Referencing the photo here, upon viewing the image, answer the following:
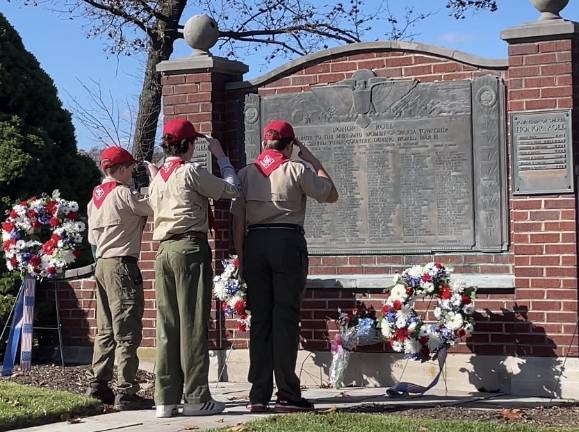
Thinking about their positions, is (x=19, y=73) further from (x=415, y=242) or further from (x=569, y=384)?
(x=569, y=384)

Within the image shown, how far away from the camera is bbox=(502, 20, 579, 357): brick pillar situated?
8.35 metres

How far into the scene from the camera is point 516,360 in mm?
8500

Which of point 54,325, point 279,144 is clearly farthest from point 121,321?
point 54,325

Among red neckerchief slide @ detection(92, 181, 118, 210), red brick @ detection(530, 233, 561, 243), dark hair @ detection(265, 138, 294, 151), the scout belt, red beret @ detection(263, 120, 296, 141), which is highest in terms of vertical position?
red beret @ detection(263, 120, 296, 141)

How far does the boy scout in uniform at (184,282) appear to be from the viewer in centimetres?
755

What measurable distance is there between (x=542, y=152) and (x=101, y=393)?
3.87 m

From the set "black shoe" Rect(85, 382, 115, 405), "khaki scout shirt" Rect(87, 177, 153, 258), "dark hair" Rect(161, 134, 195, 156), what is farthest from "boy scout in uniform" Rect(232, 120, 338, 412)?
"black shoe" Rect(85, 382, 115, 405)

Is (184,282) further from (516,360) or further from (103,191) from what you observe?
(516,360)

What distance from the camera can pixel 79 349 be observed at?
1058cm

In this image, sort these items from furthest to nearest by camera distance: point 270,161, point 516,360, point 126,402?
1. point 516,360
2. point 126,402
3. point 270,161

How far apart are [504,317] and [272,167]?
7.61 feet

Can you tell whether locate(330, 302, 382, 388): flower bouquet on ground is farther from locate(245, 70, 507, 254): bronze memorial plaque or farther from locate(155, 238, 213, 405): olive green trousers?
locate(155, 238, 213, 405): olive green trousers

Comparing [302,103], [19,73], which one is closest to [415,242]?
[302,103]

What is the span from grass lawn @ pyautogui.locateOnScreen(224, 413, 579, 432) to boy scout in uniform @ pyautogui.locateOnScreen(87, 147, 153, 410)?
143 centimetres
